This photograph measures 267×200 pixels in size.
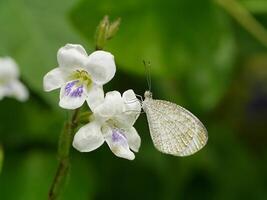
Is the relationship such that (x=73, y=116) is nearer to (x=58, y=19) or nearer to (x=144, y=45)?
(x=58, y=19)

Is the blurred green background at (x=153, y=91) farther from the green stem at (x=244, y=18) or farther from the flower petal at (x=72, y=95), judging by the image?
the flower petal at (x=72, y=95)

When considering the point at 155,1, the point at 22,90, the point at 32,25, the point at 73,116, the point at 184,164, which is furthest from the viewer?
the point at 184,164

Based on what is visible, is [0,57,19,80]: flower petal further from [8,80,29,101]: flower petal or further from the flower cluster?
the flower cluster

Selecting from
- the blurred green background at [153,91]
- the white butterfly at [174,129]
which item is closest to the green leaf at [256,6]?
the blurred green background at [153,91]

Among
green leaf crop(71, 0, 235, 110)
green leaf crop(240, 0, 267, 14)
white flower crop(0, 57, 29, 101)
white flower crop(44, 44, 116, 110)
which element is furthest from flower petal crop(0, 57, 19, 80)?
green leaf crop(240, 0, 267, 14)

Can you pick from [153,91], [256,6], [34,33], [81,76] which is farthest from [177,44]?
[81,76]

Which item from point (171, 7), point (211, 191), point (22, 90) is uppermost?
point (171, 7)

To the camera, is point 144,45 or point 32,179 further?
point 144,45

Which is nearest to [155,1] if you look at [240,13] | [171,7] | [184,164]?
[171,7]
